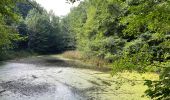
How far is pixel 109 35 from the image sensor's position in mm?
32250

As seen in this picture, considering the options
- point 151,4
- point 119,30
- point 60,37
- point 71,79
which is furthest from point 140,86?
point 60,37

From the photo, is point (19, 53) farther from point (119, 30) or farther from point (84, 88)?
point (84, 88)

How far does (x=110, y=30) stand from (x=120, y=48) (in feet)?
12.1

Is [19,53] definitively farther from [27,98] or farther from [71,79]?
[27,98]

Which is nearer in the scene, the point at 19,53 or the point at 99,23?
the point at 99,23

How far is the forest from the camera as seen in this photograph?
16.4 feet

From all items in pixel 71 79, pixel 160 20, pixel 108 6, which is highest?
pixel 108 6

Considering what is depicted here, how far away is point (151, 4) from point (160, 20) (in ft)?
1.25

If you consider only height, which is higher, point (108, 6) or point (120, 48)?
point (108, 6)

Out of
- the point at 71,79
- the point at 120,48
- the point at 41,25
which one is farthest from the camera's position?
the point at 41,25

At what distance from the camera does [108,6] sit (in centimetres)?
3055

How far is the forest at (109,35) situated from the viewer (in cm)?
498

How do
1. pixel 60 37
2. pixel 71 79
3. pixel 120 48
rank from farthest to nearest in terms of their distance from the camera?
pixel 60 37 → pixel 120 48 → pixel 71 79

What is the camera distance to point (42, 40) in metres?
54.6
